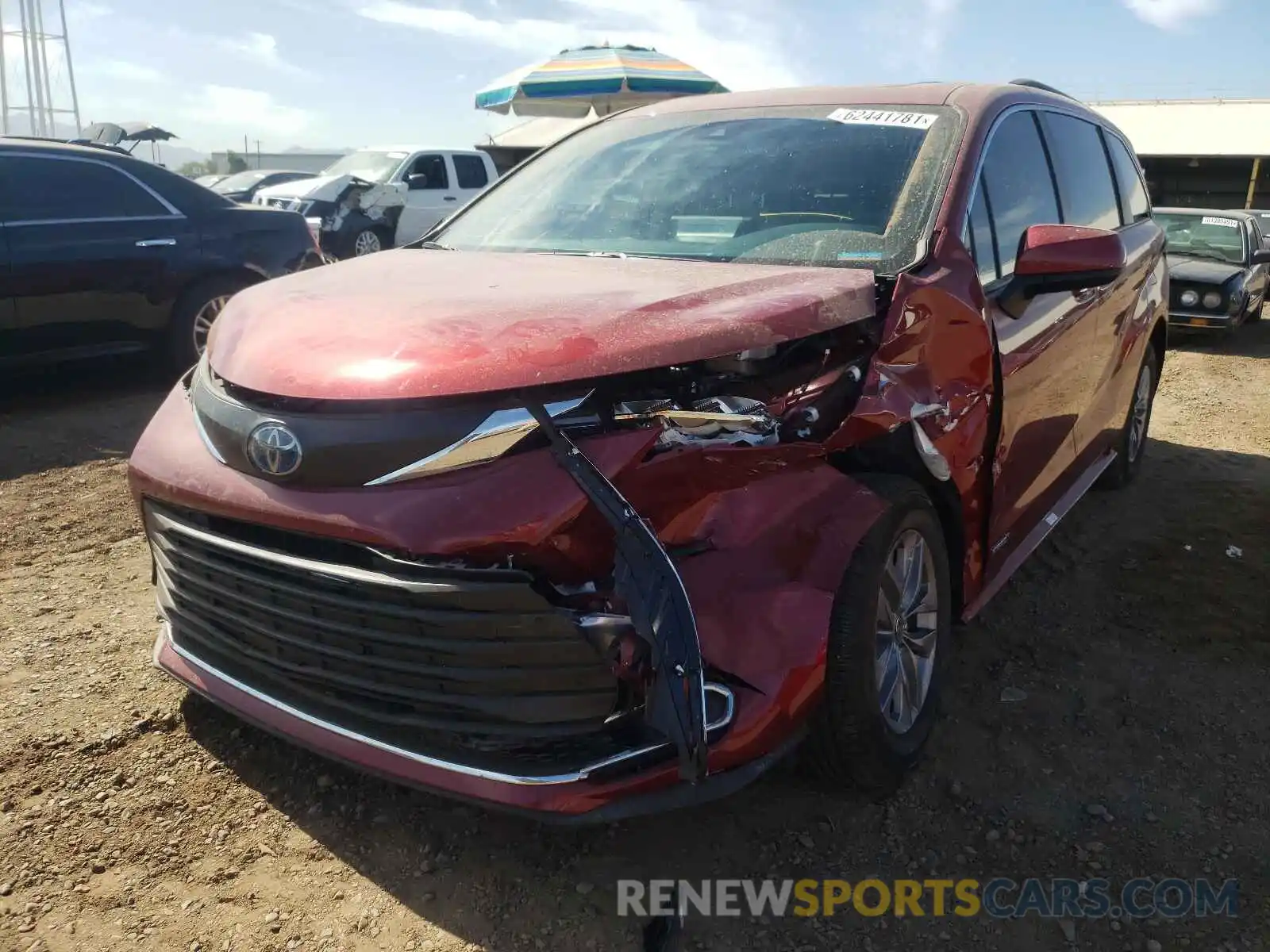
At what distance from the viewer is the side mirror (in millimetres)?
2740

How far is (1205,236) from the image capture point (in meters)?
11.4

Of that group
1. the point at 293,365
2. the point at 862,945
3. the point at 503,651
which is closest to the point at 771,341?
the point at 503,651

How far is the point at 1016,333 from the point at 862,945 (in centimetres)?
174

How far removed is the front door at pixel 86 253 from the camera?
5.73 m

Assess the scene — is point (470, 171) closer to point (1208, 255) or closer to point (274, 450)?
point (1208, 255)

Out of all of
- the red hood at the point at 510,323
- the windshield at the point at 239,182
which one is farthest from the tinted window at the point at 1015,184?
the windshield at the point at 239,182

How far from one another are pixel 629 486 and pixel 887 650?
90 cm

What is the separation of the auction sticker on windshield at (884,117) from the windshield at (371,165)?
12233mm

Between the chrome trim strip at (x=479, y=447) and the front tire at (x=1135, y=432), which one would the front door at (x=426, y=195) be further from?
the chrome trim strip at (x=479, y=447)

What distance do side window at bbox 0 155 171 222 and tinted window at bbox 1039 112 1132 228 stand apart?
5236 mm

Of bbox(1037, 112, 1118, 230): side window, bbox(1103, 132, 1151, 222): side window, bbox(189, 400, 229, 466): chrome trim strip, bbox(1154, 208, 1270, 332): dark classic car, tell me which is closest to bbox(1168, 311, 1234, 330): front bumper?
bbox(1154, 208, 1270, 332): dark classic car

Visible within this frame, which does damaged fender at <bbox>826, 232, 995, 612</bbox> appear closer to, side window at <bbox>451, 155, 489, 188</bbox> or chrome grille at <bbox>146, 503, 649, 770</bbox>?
chrome grille at <bbox>146, 503, 649, 770</bbox>

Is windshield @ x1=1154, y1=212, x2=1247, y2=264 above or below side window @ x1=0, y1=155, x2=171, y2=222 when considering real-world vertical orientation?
below

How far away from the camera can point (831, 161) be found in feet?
9.78
